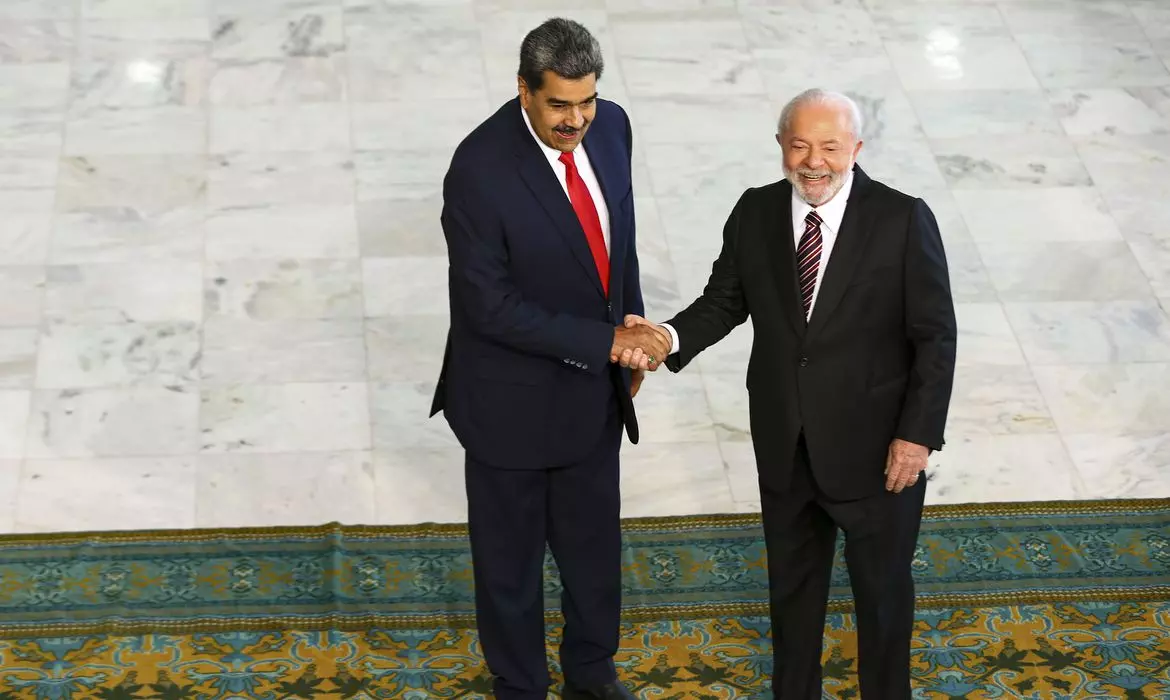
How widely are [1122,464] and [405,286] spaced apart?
277 centimetres

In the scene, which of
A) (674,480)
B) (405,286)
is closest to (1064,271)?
(674,480)

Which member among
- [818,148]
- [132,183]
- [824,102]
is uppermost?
[824,102]

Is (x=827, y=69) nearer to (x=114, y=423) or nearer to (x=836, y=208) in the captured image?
(x=114, y=423)

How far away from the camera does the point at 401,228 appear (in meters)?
6.95

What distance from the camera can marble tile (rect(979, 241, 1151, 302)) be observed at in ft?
21.9

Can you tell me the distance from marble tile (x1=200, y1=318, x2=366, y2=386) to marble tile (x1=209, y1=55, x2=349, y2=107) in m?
1.79

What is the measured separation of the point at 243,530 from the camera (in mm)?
5336

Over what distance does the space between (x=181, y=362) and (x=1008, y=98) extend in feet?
13.7

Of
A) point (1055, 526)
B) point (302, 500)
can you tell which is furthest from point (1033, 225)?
point (302, 500)

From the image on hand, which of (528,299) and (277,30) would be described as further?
(277,30)

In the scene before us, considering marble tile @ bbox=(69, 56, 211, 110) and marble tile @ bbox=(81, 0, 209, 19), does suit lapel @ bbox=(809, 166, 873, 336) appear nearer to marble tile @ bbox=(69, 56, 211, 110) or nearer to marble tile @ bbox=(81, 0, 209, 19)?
marble tile @ bbox=(69, 56, 211, 110)

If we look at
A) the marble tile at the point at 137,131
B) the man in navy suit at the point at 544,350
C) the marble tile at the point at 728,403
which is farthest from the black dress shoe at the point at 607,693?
the marble tile at the point at 137,131

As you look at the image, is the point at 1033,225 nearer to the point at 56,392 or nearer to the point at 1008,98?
the point at 1008,98

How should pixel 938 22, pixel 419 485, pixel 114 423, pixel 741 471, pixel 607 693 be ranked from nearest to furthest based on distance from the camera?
pixel 607 693, pixel 419 485, pixel 741 471, pixel 114 423, pixel 938 22
